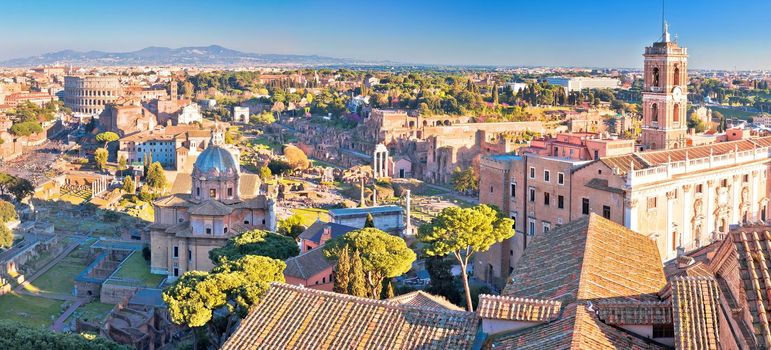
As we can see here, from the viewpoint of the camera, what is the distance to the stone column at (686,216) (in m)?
26.3

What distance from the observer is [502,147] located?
59.5 metres

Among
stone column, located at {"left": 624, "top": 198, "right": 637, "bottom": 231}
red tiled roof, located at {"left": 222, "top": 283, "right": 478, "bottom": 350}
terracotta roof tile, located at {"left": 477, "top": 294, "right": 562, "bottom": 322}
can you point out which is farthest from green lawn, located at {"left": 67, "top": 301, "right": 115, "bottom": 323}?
terracotta roof tile, located at {"left": 477, "top": 294, "right": 562, "bottom": 322}

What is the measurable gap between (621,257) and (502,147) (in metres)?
44.8

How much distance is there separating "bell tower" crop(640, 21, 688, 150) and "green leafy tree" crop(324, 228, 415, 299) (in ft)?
47.4

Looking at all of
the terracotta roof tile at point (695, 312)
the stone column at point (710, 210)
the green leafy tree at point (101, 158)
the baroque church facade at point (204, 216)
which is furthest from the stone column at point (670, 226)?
the green leafy tree at point (101, 158)

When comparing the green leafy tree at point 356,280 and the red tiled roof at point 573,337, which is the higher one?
the red tiled roof at point 573,337

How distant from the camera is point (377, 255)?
2341cm

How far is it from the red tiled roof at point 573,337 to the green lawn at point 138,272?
24695 mm

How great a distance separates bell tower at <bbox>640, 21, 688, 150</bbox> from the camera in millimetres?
32312

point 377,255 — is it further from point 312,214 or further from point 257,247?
point 312,214

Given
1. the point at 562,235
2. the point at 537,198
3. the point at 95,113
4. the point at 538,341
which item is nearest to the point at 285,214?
the point at 537,198

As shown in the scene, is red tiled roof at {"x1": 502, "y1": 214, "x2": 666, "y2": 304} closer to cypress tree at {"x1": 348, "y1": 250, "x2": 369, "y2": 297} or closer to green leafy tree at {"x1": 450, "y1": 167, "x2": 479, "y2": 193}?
cypress tree at {"x1": 348, "y1": 250, "x2": 369, "y2": 297}

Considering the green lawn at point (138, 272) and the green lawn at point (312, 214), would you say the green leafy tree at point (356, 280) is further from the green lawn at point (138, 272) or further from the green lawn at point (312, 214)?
the green lawn at point (312, 214)

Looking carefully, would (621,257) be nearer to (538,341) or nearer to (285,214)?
(538,341)
